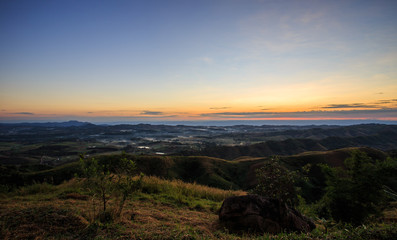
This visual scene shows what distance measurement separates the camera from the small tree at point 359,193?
7.75m

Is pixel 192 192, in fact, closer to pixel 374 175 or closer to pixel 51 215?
pixel 51 215

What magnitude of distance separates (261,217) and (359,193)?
5.18 metres

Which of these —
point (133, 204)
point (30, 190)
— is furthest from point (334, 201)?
point (30, 190)

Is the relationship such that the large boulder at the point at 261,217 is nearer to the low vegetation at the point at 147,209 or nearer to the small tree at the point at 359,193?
the low vegetation at the point at 147,209

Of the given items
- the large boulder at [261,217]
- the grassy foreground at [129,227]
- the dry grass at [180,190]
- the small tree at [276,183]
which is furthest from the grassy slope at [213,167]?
the grassy foreground at [129,227]

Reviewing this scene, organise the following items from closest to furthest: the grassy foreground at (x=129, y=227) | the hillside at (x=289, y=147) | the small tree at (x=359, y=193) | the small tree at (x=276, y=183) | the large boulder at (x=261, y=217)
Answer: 1. the grassy foreground at (x=129, y=227)
2. the large boulder at (x=261, y=217)
3. the small tree at (x=359, y=193)
4. the small tree at (x=276, y=183)
5. the hillside at (x=289, y=147)

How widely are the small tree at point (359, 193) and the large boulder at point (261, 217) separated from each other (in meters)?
2.96

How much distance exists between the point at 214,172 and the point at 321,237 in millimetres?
38388

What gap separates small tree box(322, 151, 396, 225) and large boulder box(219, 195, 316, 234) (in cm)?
296

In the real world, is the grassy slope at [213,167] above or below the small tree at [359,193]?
below

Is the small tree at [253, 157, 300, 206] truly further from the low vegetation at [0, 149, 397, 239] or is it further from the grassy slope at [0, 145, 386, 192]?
the grassy slope at [0, 145, 386, 192]

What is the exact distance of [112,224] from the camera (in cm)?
503

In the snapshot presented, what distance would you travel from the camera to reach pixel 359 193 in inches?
311

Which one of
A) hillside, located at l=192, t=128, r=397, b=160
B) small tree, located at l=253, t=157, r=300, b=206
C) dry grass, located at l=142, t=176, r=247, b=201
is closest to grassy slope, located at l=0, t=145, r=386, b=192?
dry grass, located at l=142, t=176, r=247, b=201
